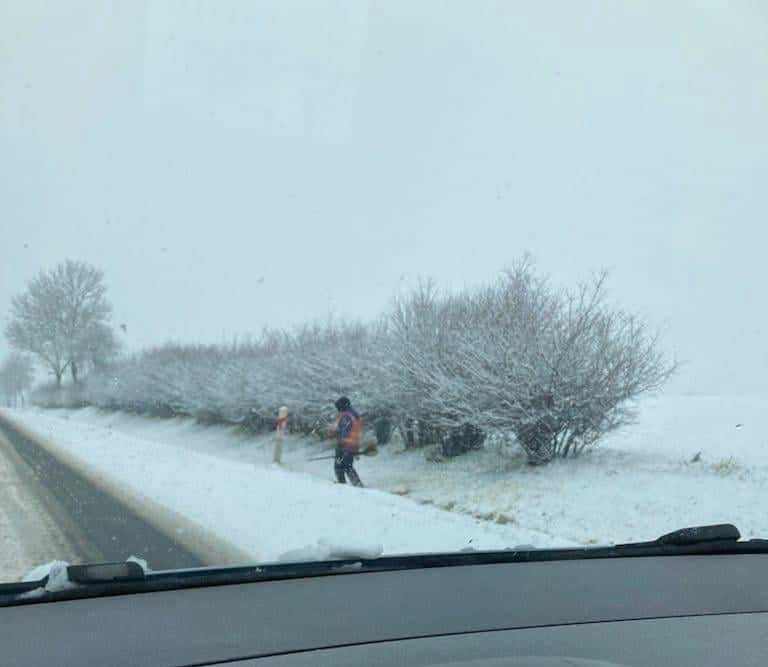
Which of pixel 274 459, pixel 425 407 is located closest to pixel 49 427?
pixel 274 459

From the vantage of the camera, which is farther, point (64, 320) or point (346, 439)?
point (346, 439)

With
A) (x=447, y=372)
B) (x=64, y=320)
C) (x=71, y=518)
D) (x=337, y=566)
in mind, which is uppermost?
(x=64, y=320)

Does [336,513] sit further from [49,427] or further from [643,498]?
[643,498]

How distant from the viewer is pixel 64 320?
19.6ft

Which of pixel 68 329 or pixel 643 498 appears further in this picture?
pixel 643 498

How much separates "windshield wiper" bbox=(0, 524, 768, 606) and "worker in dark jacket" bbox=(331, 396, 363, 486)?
→ 261 centimetres

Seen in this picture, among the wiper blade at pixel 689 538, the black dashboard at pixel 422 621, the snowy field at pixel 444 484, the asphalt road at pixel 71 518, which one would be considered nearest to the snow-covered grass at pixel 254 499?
the snowy field at pixel 444 484

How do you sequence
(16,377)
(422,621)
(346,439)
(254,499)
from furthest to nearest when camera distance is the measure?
(346,439) < (254,499) < (16,377) < (422,621)

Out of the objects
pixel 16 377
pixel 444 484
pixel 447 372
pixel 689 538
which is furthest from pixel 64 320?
pixel 447 372

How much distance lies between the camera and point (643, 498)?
7.61 metres

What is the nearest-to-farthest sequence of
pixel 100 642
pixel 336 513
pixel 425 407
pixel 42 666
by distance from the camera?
pixel 42 666 < pixel 100 642 < pixel 336 513 < pixel 425 407

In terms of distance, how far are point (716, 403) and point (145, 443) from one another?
16.4 feet

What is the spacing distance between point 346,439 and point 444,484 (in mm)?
1104

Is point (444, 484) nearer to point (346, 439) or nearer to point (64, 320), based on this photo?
point (346, 439)
